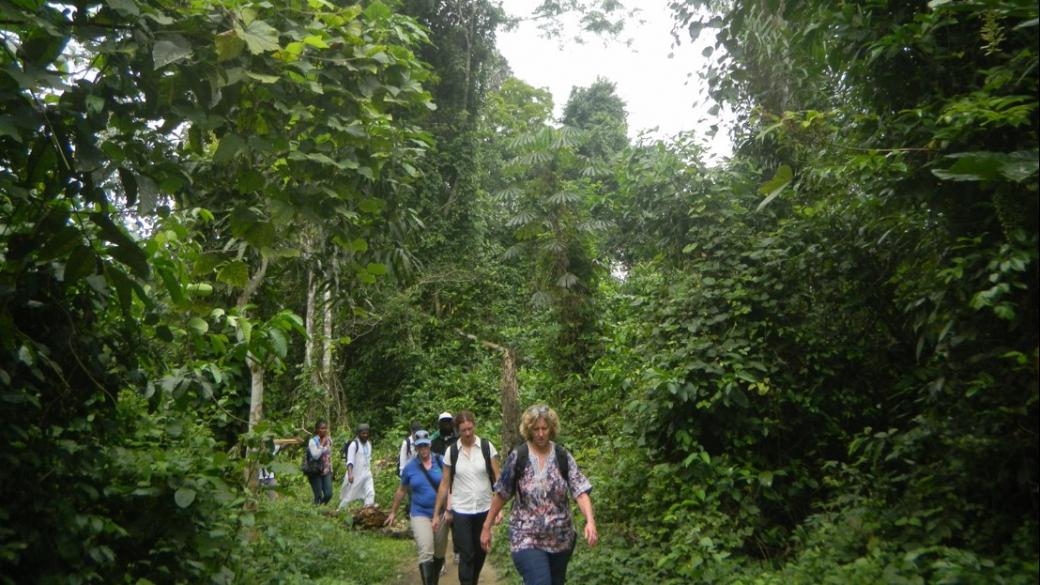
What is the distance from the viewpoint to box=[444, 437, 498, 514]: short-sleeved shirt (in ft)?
21.5

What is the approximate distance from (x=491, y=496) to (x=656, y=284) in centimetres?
400

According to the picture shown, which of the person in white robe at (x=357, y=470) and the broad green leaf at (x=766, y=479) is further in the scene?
the person in white robe at (x=357, y=470)

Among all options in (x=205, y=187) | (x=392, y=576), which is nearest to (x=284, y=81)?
(x=205, y=187)

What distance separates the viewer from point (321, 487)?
1187 centimetres

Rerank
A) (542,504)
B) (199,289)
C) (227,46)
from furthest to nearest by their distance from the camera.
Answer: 1. (542,504)
2. (199,289)
3. (227,46)

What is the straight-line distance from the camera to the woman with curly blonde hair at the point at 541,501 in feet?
17.1

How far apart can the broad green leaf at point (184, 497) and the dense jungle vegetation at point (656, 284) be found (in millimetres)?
129

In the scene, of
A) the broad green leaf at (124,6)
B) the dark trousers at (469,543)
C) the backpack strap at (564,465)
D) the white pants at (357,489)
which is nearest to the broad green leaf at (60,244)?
the broad green leaf at (124,6)

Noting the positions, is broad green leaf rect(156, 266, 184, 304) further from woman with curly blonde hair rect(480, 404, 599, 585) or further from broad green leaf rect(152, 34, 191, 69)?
woman with curly blonde hair rect(480, 404, 599, 585)

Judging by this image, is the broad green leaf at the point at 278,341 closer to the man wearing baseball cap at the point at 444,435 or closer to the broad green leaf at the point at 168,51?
the broad green leaf at the point at 168,51

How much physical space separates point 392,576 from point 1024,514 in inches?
248

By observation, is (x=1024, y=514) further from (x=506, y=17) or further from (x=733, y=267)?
(x=506, y=17)

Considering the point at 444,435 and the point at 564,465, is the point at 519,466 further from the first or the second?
the point at 444,435

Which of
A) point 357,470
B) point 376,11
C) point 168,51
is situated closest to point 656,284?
point 357,470
